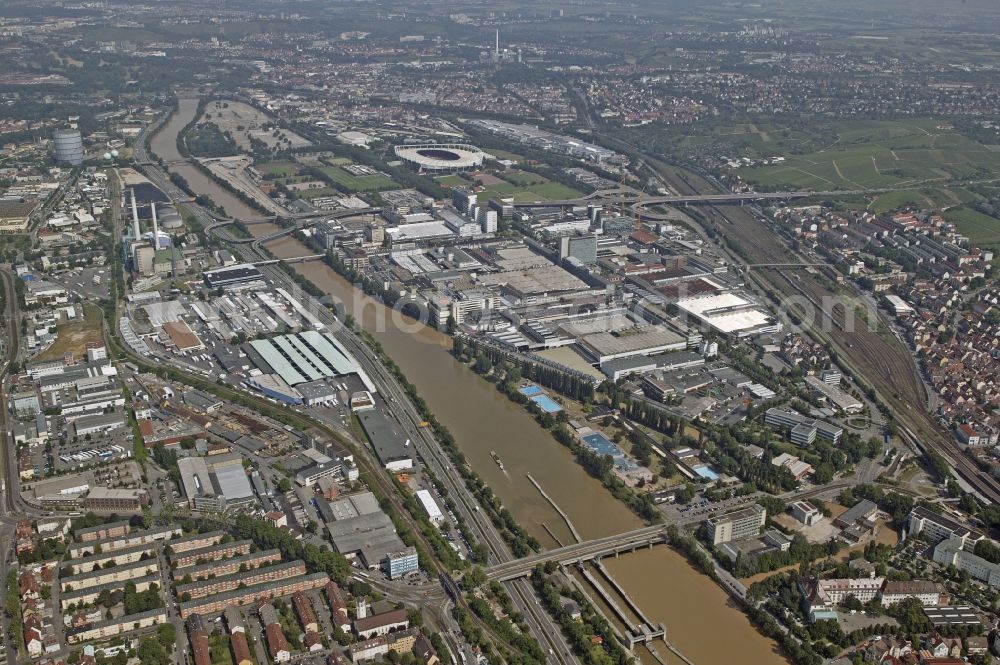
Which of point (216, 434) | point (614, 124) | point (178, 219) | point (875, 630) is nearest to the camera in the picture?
point (875, 630)

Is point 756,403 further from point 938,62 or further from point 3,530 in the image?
point 938,62

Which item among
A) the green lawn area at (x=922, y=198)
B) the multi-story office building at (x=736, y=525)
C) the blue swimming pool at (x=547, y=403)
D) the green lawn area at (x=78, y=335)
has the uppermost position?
the green lawn area at (x=922, y=198)

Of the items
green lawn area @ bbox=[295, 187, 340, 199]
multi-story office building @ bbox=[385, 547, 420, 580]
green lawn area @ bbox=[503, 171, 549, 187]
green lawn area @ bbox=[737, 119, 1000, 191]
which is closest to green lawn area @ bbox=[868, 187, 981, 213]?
green lawn area @ bbox=[737, 119, 1000, 191]

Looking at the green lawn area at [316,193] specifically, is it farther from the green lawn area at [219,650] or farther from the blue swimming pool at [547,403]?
the green lawn area at [219,650]

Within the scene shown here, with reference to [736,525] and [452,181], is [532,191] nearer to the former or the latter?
[452,181]

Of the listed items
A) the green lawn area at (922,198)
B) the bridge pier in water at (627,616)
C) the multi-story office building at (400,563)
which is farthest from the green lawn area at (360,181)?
the bridge pier in water at (627,616)

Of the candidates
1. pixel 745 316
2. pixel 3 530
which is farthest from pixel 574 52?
pixel 3 530

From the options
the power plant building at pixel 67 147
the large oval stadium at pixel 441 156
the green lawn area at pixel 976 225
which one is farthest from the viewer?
the large oval stadium at pixel 441 156

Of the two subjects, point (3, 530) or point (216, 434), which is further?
point (216, 434)
